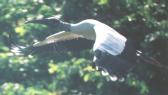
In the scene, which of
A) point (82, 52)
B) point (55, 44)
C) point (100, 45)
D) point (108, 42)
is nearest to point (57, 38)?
point (55, 44)

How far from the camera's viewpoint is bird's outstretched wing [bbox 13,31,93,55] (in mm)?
5779

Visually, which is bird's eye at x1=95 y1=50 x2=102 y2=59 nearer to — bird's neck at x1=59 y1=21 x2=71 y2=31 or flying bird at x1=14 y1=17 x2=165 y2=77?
flying bird at x1=14 y1=17 x2=165 y2=77

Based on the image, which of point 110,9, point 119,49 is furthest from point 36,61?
point 119,49

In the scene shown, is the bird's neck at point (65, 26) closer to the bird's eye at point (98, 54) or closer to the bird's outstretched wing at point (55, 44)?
the bird's outstretched wing at point (55, 44)

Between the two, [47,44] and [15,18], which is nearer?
[47,44]

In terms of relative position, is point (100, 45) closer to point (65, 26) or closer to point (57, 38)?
point (65, 26)

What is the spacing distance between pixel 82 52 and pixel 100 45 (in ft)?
7.72

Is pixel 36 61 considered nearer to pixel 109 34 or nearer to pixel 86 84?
pixel 86 84

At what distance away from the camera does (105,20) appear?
6.59 m

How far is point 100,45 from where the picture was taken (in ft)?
13.4

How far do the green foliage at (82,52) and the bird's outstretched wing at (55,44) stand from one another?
0.66 feet

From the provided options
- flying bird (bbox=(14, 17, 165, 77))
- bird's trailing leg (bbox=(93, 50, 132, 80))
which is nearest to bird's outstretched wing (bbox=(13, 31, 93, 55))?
flying bird (bbox=(14, 17, 165, 77))

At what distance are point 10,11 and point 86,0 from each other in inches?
33.5

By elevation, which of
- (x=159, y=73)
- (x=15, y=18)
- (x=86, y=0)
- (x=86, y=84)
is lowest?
(x=159, y=73)
